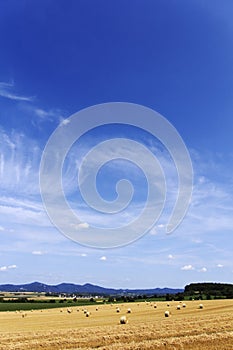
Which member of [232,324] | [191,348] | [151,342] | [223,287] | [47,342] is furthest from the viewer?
[223,287]

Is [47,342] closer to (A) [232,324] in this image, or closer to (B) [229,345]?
(B) [229,345]

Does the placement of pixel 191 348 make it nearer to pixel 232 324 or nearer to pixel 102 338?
pixel 102 338

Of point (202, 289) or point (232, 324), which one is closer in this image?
point (232, 324)

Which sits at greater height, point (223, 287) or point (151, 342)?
point (223, 287)

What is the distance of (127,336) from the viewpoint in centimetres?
2275

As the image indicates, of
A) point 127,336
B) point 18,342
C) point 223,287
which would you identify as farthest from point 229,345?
point 223,287

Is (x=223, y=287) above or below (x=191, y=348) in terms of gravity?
above

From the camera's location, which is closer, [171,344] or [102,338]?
[171,344]

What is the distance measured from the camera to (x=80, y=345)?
20750mm

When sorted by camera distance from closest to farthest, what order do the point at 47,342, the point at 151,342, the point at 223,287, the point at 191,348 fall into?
the point at 191,348 → the point at 151,342 → the point at 47,342 → the point at 223,287

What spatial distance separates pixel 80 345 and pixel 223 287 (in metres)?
102

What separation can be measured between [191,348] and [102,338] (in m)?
5.63

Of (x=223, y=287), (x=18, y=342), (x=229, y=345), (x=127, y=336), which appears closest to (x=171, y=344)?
(x=229, y=345)

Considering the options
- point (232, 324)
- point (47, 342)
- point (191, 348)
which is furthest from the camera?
point (232, 324)
